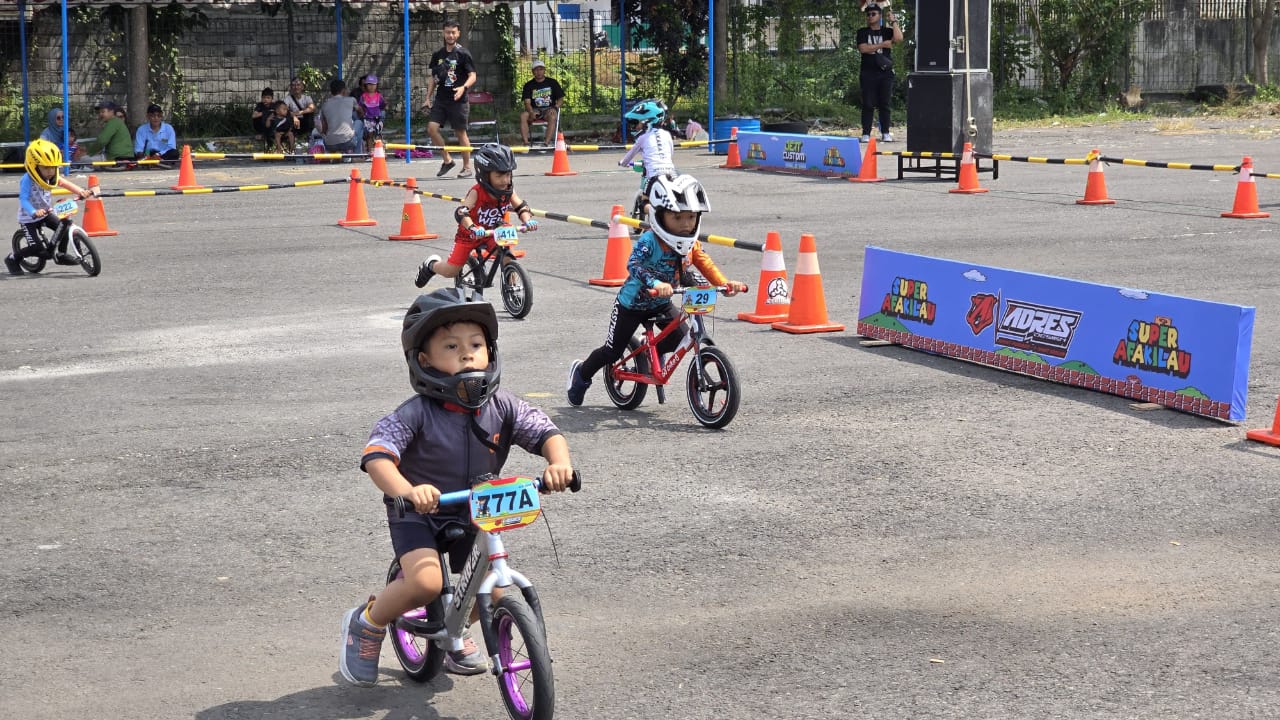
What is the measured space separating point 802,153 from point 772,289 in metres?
13.7

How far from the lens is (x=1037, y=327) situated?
1045cm

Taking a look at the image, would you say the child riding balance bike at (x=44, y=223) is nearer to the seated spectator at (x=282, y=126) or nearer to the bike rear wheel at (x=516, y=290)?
the bike rear wheel at (x=516, y=290)

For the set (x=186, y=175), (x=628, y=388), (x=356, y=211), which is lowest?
(x=628, y=388)

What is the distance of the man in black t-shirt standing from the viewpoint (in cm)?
2431

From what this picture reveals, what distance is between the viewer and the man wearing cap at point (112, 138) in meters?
27.2

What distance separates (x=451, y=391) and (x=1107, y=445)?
16.2 ft

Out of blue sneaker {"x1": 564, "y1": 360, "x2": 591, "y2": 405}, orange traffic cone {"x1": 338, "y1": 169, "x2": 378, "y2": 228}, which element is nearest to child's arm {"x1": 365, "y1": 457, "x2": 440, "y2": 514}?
blue sneaker {"x1": 564, "y1": 360, "x2": 591, "y2": 405}

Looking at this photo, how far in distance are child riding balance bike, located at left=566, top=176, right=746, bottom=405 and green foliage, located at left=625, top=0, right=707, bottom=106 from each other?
24459mm

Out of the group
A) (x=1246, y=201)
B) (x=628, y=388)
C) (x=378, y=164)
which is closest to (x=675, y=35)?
(x=378, y=164)

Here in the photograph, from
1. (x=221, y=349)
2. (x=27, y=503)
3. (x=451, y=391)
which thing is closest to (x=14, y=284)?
(x=221, y=349)

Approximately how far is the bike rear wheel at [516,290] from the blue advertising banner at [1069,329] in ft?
9.00

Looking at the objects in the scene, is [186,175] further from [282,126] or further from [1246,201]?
[1246,201]

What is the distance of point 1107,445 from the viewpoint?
8.64 metres

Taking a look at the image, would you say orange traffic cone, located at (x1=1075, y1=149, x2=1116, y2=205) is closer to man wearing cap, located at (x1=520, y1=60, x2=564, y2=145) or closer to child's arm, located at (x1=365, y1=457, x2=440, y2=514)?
man wearing cap, located at (x1=520, y1=60, x2=564, y2=145)
